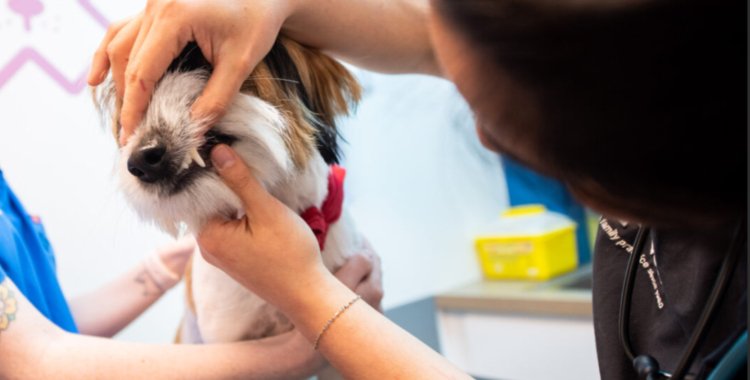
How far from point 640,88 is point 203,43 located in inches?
22.2

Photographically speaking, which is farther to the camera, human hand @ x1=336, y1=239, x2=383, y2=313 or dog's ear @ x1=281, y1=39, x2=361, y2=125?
human hand @ x1=336, y1=239, x2=383, y2=313

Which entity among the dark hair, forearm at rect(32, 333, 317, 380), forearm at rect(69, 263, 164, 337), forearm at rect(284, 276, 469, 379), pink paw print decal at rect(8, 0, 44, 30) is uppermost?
the dark hair

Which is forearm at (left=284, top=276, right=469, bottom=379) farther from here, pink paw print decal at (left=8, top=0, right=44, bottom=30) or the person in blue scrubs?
pink paw print decal at (left=8, top=0, right=44, bottom=30)

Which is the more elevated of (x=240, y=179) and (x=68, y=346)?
(x=240, y=179)

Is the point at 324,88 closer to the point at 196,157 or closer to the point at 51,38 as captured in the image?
the point at 196,157

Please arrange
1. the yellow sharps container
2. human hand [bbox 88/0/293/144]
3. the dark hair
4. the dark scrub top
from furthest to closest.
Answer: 1. the yellow sharps container
2. human hand [bbox 88/0/293/144]
3. the dark scrub top
4. the dark hair

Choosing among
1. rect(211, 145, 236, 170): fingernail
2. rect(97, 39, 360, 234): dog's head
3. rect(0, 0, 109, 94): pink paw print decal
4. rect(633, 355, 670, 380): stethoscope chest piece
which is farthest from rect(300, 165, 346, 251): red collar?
rect(0, 0, 109, 94): pink paw print decal

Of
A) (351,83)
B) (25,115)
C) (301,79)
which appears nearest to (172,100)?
(301,79)

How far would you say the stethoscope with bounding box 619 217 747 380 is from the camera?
0.55m

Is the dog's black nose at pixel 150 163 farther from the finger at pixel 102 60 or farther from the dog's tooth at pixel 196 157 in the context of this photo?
the finger at pixel 102 60

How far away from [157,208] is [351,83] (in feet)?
1.24

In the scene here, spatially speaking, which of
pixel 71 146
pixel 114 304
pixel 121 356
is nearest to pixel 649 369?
pixel 121 356

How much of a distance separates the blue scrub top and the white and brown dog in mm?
300

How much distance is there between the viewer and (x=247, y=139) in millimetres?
860
